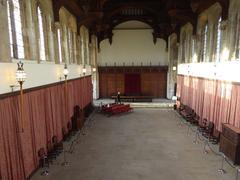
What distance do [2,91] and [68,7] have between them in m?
8.42

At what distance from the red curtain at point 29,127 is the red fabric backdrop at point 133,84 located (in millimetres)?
13578

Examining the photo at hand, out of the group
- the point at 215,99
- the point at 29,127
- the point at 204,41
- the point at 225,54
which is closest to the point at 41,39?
the point at 29,127

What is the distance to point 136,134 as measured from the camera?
11.1 m

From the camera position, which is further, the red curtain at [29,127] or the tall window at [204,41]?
the tall window at [204,41]

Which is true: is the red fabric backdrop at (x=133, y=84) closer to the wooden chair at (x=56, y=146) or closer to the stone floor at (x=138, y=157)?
the stone floor at (x=138, y=157)

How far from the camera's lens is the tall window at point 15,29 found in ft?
22.4

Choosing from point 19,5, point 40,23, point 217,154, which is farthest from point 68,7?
point 217,154

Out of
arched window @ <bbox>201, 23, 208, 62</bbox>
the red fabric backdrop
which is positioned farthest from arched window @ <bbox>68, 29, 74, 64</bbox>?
the red fabric backdrop

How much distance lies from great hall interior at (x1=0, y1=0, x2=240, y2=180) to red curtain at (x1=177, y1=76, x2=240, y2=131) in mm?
46

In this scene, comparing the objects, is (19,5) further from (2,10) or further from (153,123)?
(153,123)

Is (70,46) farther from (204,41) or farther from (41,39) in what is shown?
(204,41)

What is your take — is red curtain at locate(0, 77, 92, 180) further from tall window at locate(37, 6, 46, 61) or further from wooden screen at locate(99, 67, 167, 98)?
wooden screen at locate(99, 67, 167, 98)

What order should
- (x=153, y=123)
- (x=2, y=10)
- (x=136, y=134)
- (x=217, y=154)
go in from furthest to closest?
1. (x=153, y=123)
2. (x=136, y=134)
3. (x=217, y=154)
4. (x=2, y=10)

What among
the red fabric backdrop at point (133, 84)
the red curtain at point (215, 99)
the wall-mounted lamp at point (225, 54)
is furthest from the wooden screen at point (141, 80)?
the wall-mounted lamp at point (225, 54)
